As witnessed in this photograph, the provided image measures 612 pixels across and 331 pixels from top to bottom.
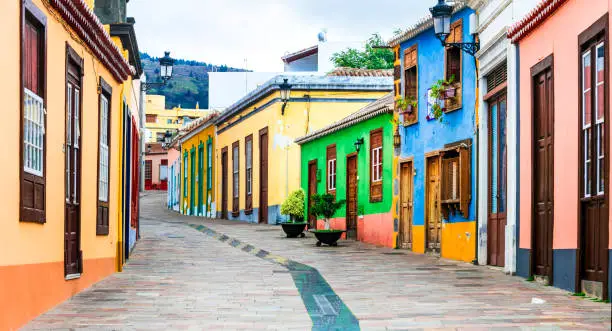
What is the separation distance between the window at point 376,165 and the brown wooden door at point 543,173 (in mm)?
9526

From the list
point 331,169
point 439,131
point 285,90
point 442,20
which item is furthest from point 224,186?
point 442,20

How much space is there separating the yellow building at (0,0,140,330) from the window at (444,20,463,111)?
6.07 m

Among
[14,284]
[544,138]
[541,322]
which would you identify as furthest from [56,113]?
[544,138]

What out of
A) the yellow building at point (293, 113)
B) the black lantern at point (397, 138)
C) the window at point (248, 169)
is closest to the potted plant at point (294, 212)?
the black lantern at point (397, 138)

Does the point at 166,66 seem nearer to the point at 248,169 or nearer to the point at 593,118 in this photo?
the point at 248,169

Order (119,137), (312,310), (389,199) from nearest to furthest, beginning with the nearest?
(312,310) < (119,137) < (389,199)

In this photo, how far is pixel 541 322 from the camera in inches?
344

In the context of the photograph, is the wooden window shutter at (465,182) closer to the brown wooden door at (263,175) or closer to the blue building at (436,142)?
the blue building at (436,142)

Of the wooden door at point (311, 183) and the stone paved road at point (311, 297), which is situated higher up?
the wooden door at point (311, 183)

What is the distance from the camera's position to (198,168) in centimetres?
4291

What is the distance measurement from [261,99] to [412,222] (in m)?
12.8

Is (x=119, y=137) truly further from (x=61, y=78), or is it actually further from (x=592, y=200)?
(x=592, y=200)

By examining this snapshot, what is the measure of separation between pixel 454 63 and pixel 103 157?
7.28 meters

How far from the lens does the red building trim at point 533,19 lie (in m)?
12.1
